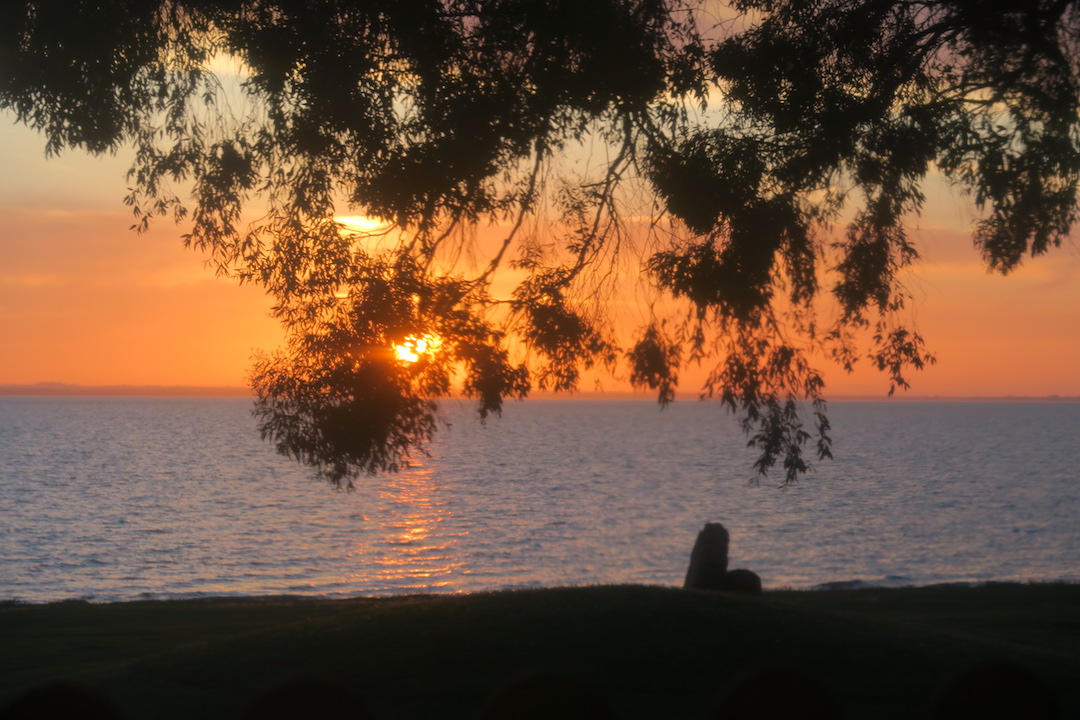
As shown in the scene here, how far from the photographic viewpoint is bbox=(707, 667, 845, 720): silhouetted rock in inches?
150

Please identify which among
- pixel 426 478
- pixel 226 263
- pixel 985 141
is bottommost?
pixel 426 478

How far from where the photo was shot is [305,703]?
11.8 ft

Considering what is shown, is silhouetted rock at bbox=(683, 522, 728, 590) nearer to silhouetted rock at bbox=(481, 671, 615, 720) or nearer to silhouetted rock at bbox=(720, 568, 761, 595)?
silhouetted rock at bbox=(720, 568, 761, 595)

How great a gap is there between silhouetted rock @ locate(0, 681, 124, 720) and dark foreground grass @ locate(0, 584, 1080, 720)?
4493mm

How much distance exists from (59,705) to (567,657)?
18.8ft

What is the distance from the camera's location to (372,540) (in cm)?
3594

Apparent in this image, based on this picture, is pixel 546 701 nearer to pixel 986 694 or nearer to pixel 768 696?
pixel 768 696

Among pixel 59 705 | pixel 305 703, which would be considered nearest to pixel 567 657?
pixel 305 703

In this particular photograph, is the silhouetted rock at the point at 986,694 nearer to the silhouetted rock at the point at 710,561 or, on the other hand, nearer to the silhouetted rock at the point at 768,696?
the silhouetted rock at the point at 768,696

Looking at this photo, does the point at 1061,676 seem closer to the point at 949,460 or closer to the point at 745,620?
the point at 745,620

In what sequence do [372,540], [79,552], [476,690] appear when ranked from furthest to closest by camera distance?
[372,540], [79,552], [476,690]

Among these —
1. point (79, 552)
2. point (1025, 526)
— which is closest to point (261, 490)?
point (79, 552)

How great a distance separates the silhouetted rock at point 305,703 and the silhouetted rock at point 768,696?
1.30 m

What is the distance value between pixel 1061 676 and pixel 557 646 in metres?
4.28
